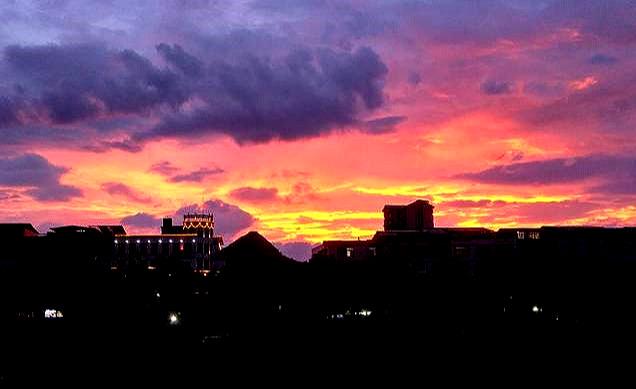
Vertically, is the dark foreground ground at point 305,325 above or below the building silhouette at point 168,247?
below

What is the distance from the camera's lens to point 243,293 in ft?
186

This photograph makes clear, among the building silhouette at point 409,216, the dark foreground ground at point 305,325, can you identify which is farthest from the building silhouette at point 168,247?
the dark foreground ground at point 305,325

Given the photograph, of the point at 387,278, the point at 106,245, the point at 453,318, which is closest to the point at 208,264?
the point at 106,245

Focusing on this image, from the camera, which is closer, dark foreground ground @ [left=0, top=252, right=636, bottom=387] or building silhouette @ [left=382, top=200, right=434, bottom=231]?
dark foreground ground @ [left=0, top=252, right=636, bottom=387]

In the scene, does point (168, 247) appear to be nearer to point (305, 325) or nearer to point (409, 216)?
point (409, 216)

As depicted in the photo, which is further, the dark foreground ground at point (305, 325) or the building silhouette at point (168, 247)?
the building silhouette at point (168, 247)

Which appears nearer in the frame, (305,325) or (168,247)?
(305,325)

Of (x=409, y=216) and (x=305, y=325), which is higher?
(x=409, y=216)

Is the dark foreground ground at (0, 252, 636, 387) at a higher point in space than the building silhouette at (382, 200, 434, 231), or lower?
lower

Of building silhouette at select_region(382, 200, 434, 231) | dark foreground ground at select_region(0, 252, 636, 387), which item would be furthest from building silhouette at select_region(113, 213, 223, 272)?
dark foreground ground at select_region(0, 252, 636, 387)

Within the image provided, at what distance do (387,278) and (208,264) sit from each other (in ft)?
232

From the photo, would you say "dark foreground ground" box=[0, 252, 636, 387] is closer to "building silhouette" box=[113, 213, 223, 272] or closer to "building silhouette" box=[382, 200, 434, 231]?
"building silhouette" box=[382, 200, 434, 231]

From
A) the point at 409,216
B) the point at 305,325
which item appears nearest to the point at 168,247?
the point at 409,216

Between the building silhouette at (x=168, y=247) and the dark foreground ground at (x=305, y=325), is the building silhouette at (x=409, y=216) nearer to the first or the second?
the building silhouette at (x=168, y=247)
